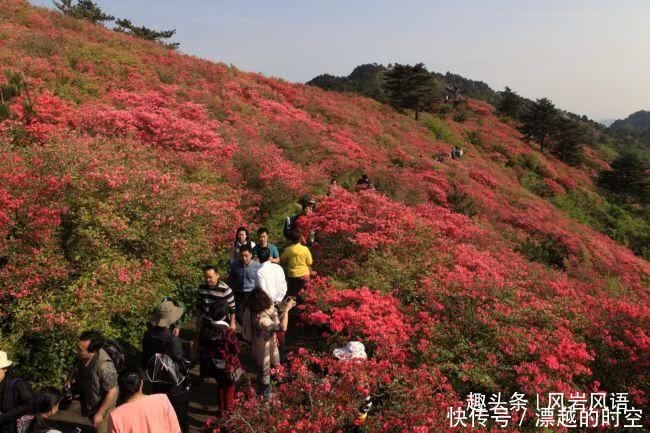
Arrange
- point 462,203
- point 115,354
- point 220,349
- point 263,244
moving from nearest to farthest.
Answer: point 115,354
point 220,349
point 263,244
point 462,203

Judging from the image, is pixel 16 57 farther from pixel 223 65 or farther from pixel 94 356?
pixel 94 356

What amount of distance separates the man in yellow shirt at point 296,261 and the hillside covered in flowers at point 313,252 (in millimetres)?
300

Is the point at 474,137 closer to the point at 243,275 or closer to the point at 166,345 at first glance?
the point at 243,275

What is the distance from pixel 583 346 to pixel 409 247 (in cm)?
414

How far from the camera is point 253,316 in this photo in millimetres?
5215

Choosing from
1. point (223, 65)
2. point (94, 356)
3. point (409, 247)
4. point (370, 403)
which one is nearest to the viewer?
point (94, 356)

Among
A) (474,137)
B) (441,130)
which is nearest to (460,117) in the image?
(474,137)

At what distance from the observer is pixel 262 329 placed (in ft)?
16.8

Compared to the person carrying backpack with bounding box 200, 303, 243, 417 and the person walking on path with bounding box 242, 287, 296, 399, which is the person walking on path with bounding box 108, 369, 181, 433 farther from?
the person walking on path with bounding box 242, 287, 296, 399

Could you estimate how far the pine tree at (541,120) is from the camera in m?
44.1

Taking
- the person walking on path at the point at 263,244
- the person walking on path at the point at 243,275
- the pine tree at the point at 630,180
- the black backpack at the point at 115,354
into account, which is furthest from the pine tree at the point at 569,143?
the black backpack at the point at 115,354

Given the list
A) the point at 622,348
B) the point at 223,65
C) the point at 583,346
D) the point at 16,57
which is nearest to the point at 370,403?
the point at 583,346

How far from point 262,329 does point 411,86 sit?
40.7 metres

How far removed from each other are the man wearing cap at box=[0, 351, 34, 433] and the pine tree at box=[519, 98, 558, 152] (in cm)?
4872
